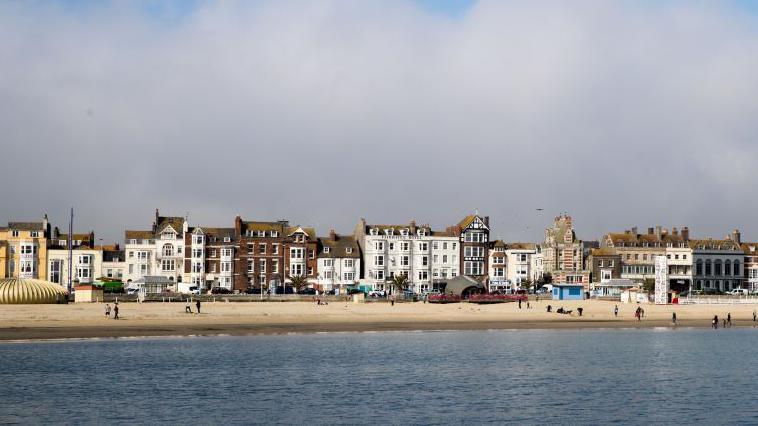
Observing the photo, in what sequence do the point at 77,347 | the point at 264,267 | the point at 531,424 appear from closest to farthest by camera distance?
1. the point at 531,424
2. the point at 77,347
3. the point at 264,267

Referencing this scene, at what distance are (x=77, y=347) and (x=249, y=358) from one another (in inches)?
497

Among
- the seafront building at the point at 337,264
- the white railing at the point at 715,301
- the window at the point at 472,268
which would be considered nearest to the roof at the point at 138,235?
the seafront building at the point at 337,264

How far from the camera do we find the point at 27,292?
303 ft

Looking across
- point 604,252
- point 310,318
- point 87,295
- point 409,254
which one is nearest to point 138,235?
point 87,295

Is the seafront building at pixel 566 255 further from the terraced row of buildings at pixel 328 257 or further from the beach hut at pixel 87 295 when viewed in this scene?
the beach hut at pixel 87 295

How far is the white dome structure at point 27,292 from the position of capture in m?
91.2

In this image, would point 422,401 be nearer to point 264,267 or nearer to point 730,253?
point 264,267

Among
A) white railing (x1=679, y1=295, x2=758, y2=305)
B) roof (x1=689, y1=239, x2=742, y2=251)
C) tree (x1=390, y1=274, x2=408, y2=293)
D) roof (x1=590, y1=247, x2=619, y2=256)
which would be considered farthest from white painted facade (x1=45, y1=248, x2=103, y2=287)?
roof (x1=689, y1=239, x2=742, y2=251)

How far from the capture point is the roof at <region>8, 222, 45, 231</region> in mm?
133375

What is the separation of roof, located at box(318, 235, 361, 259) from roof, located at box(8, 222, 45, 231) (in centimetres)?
3894

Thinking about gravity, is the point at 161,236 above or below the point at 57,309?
above

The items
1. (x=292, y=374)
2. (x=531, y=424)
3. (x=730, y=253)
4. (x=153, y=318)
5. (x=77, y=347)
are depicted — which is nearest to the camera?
(x=531, y=424)

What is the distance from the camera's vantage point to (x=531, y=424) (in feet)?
125

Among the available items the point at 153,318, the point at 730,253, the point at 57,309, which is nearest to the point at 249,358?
the point at 153,318
